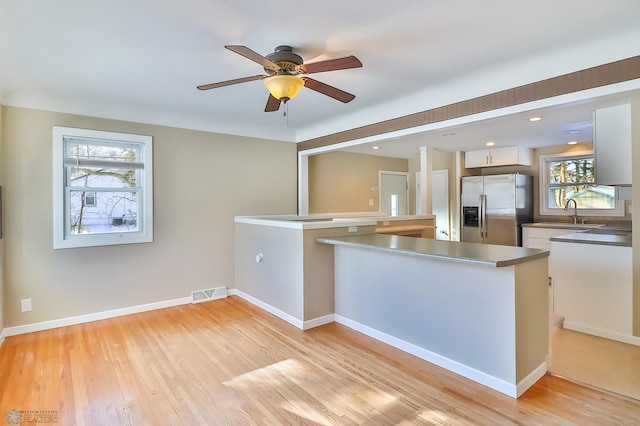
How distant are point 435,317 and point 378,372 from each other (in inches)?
24.0

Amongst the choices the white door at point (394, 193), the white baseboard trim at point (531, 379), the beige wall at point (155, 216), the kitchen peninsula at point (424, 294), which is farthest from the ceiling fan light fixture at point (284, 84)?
the white door at point (394, 193)

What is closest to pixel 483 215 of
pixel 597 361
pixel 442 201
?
pixel 442 201

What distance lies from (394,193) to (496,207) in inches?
76.9

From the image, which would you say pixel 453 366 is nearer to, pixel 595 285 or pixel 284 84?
pixel 595 285

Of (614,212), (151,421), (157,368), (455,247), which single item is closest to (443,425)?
(455,247)

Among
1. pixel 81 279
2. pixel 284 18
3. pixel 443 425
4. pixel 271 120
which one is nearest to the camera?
pixel 443 425

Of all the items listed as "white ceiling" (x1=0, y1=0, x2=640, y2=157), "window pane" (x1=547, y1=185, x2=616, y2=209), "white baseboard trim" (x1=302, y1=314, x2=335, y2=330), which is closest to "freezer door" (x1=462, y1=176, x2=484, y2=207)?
"window pane" (x1=547, y1=185, x2=616, y2=209)

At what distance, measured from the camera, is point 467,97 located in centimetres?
317

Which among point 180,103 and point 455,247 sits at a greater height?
point 180,103

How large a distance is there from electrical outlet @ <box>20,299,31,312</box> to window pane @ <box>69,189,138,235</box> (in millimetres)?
782

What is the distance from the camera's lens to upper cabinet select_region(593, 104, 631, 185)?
2746mm

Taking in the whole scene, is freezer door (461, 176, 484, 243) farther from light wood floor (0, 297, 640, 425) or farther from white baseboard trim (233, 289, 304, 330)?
white baseboard trim (233, 289, 304, 330)

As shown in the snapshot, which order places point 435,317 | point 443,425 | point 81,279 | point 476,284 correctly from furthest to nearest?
point 81,279
point 435,317
point 476,284
point 443,425

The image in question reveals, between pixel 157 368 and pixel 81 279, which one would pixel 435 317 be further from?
pixel 81 279
